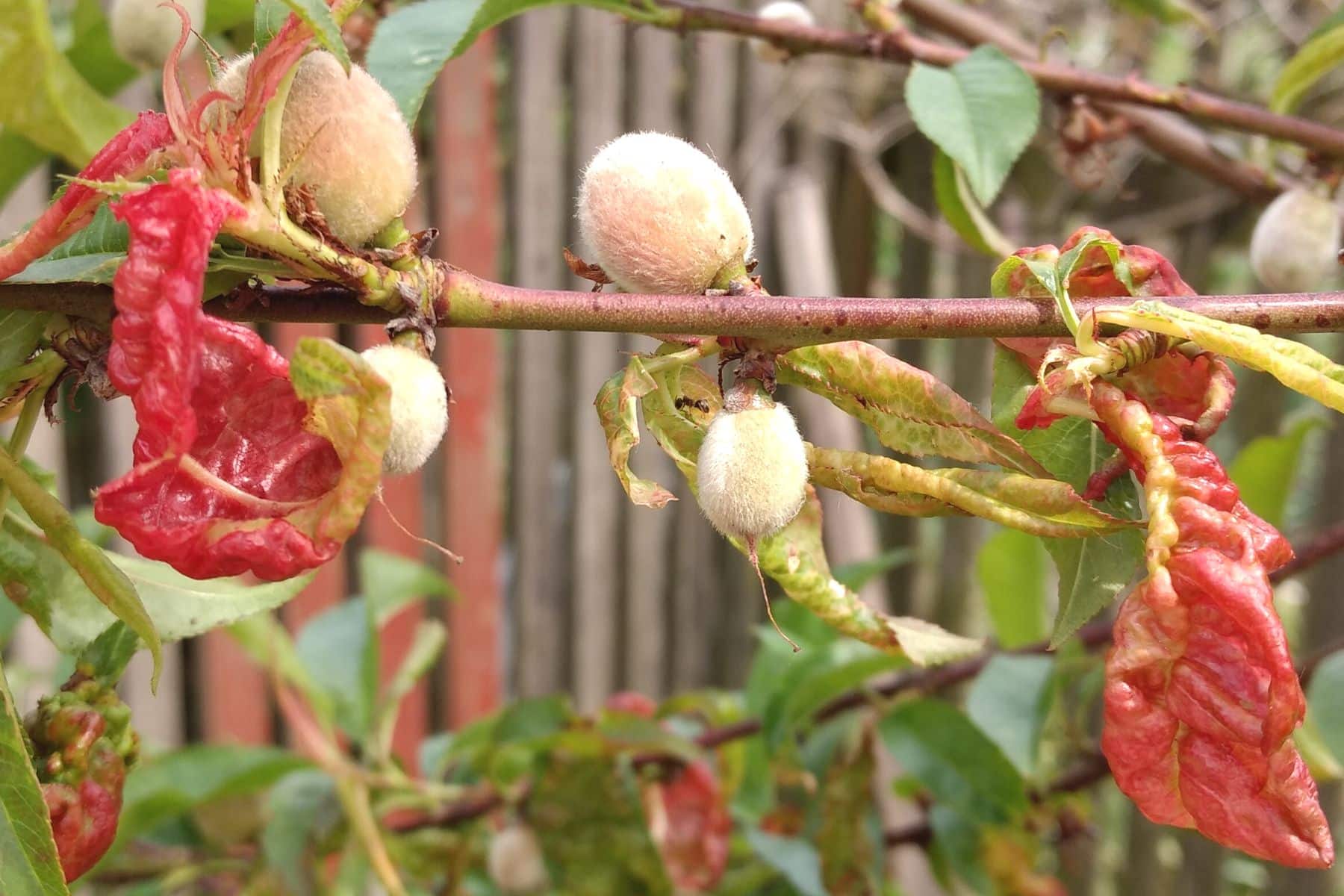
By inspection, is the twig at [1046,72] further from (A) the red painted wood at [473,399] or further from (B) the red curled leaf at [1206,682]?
(A) the red painted wood at [473,399]

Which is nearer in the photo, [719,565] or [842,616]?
[842,616]

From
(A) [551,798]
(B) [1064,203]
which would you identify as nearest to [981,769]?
(A) [551,798]

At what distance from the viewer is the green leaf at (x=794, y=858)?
1006mm

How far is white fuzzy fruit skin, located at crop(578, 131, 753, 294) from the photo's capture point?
0.45 meters

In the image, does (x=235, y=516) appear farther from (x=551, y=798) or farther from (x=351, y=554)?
(x=351, y=554)

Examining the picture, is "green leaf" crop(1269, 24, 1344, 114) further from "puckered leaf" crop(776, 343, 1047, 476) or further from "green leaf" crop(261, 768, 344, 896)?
"green leaf" crop(261, 768, 344, 896)

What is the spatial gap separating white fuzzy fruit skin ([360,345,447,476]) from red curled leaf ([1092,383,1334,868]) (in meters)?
0.26

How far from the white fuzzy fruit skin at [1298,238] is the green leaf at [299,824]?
3.08 ft

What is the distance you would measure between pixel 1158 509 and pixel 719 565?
188 centimetres

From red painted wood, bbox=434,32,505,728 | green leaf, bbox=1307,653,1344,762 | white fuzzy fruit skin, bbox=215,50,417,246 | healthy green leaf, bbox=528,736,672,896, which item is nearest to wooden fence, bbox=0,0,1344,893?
red painted wood, bbox=434,32,505,728

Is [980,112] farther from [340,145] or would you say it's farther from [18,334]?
[18,334]

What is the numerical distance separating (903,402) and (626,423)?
0.13m

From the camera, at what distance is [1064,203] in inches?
83.4

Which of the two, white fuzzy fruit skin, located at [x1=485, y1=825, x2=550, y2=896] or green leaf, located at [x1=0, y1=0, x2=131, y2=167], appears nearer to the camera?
green leaf, located at [x1=0, y1=0, x2=131, y2=167]
